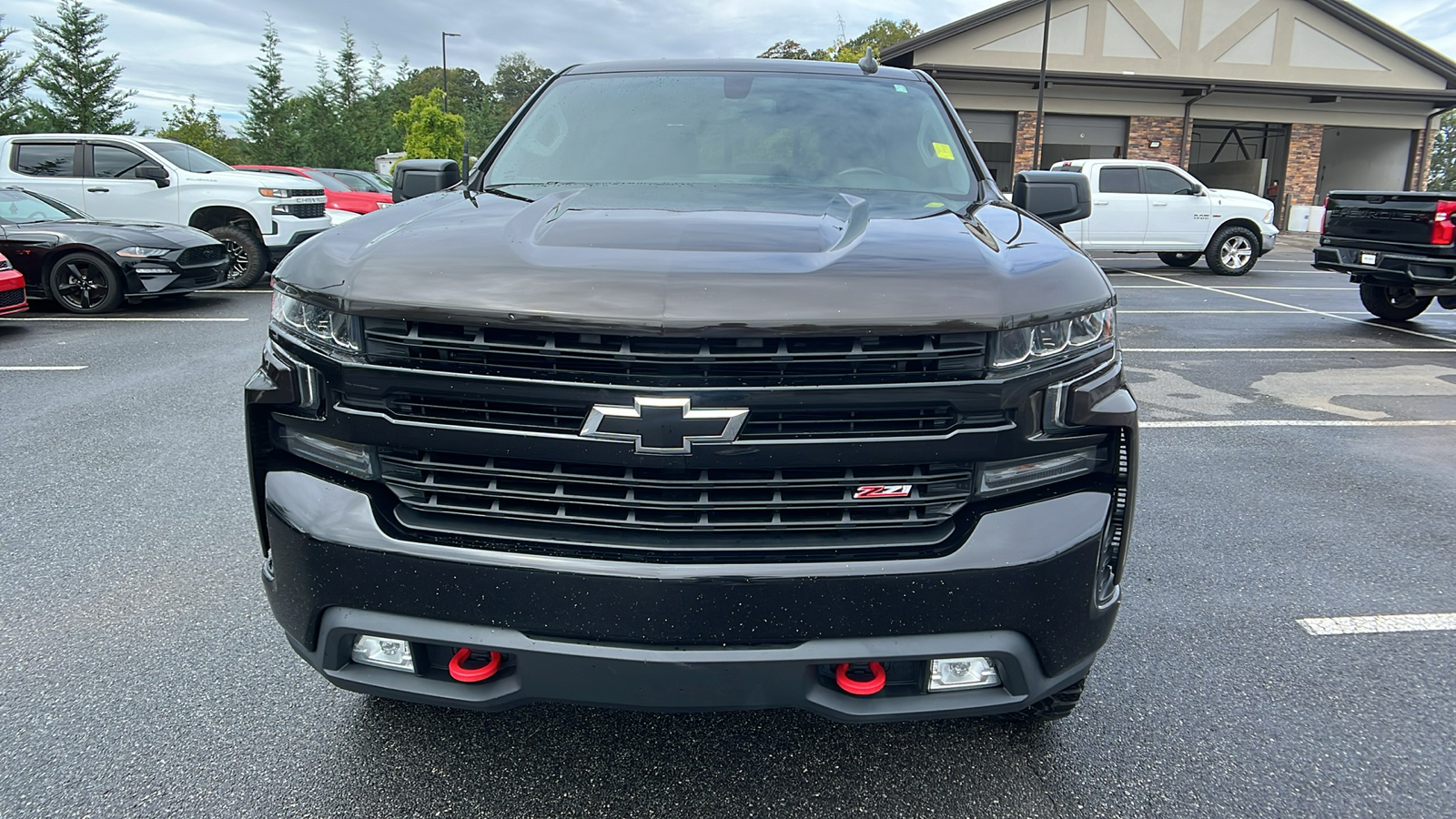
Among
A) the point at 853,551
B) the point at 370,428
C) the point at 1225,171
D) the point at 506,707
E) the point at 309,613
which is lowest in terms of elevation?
the point at 506,707

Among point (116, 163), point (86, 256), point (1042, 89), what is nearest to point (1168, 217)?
point (1042, 89)

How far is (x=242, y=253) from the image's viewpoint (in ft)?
40.7

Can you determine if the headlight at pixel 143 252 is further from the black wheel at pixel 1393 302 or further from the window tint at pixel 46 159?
the black wheel at pixel 1393 302

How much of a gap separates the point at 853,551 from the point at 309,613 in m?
1.12

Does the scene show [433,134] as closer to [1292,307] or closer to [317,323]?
[1292,307]

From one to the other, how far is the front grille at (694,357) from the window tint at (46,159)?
13.6 m

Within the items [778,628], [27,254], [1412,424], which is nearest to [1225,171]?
[1412,424]

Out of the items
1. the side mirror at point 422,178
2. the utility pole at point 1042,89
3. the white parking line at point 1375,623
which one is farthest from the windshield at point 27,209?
the utility pole at point 1042,89

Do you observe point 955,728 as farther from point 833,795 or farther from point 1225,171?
point 1225,171

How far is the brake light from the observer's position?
8.81m

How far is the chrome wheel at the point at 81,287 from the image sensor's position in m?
9.92

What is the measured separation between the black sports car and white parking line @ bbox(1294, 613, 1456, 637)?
36.0 feet

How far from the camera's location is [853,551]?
1.79m

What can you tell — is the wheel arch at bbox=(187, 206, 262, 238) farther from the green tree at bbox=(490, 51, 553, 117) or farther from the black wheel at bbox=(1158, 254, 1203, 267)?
the green tree at bbox=(490, 51, 553, 117)
